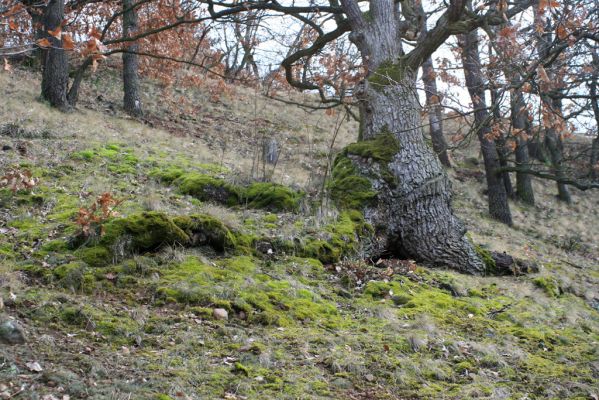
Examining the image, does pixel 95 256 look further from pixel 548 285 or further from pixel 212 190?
pixel 548 285

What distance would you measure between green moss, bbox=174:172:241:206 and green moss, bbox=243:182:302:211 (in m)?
0.18

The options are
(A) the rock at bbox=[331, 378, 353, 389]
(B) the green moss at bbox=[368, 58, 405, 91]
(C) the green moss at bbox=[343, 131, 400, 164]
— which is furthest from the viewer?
(B) the green moss at bbox=[368, 58, 405, 91]

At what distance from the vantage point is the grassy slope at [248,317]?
4.04m

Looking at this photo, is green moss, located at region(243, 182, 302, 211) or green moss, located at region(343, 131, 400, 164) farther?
green moss, located at region(343, 131, 400, 164)

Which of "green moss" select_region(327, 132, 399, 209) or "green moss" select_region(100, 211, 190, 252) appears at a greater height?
"green moss" select_region(327, 132, 399, 209)

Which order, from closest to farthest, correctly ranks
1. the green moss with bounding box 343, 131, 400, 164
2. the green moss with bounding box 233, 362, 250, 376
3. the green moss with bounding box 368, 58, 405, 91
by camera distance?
the green moss with bounding box 233, 362, 250, 376
the green moss with bounding box 343, 131, 400, 164
the green moss with bounding box 368, 58, 405, 91

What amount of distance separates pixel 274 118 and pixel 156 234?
14.9 metres

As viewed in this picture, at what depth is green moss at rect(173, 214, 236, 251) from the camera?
6305 millimetres

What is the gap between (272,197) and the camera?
8.25 meters

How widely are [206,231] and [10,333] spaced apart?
278 centimetres

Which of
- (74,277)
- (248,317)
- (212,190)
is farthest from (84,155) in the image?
(248,317)

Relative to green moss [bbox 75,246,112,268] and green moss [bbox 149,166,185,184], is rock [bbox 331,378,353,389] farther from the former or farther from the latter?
green moss [bbox 149,166,185,184]

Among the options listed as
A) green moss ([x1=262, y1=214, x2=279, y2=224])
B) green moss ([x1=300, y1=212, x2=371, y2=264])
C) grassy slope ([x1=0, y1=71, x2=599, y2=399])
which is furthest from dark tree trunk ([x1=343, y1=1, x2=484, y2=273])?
green moss ([x1=262, y1=214, x2=279, y2=224])

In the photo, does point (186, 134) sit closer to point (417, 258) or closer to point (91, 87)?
point (91, 87)
